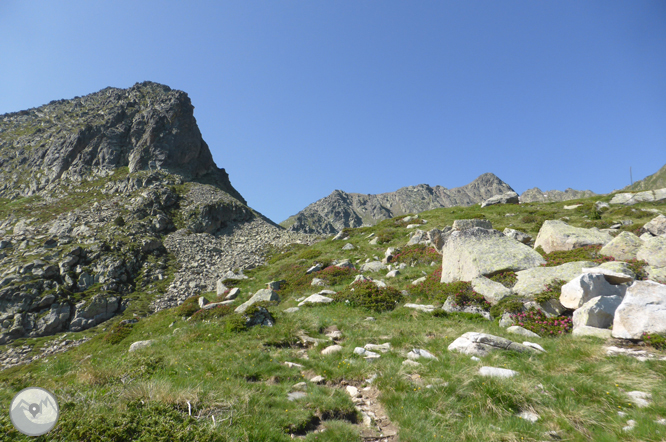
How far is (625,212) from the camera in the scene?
111 feet

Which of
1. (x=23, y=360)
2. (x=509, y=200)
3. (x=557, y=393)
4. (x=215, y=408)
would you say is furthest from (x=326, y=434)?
(x=509, y=200)

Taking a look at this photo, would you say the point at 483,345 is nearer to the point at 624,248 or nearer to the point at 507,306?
the point at 507,306

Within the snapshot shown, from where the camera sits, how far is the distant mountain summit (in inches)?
3476

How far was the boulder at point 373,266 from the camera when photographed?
25862 mm

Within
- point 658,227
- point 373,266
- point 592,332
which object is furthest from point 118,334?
point 658,227

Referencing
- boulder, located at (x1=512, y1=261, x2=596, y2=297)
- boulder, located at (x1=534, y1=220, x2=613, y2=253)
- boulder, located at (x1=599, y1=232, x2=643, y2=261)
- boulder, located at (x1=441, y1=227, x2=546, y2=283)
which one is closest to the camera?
boulder, located at (x1=512, y1=261, x2=596, y2=297)

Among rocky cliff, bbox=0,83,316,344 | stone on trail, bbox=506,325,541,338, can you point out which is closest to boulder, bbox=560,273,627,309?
stone on trail, bbox=506,325,541,338

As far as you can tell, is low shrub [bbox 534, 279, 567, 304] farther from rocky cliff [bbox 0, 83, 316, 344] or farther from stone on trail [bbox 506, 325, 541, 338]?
rocky cliff [bbox 0, 83, 316, 344]

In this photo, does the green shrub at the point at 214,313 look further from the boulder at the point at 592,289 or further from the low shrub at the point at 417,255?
the boulder at the point at 592,289

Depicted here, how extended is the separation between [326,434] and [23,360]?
3536 cm

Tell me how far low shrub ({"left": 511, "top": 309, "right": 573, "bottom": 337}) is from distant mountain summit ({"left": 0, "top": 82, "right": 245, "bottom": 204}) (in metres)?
103

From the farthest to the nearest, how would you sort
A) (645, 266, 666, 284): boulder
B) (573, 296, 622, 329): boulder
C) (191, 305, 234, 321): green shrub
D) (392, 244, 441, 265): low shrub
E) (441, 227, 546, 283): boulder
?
(392, 244, 441, 265): low shrub
(191, 305, 234, 321): green shrub
(441, 227, 546, 283): boulder
(645, 266, 666, 284): boulder
(573, 296, 622, 329): boulder

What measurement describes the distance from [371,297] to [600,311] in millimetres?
10717

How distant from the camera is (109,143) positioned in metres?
94.2
